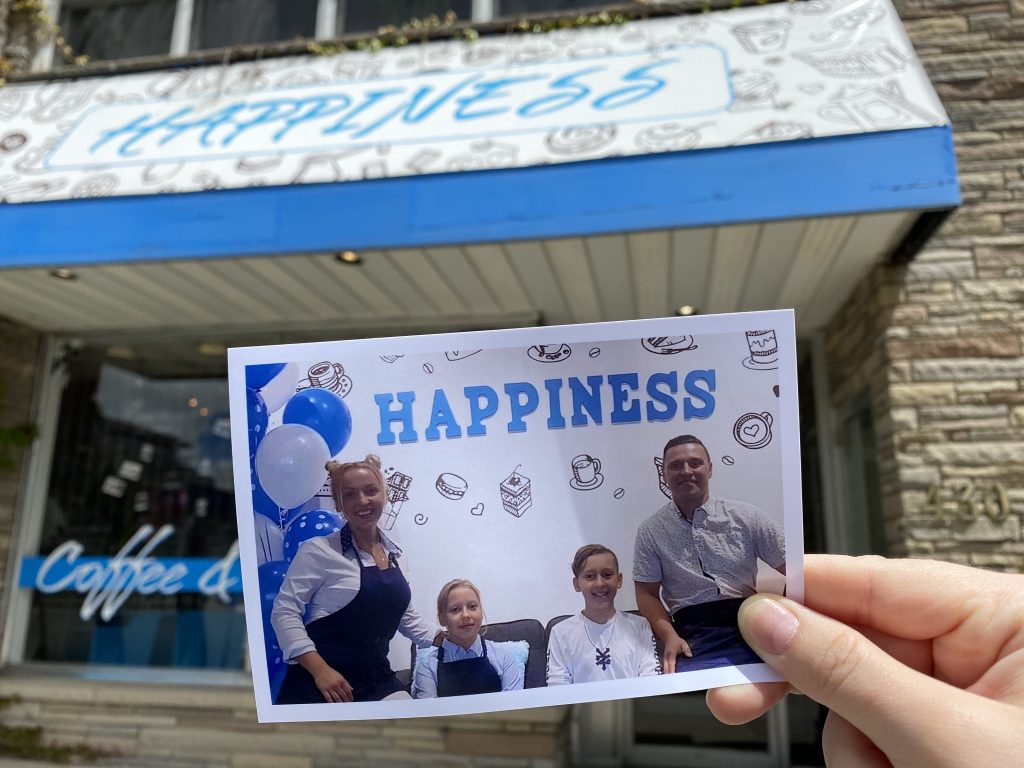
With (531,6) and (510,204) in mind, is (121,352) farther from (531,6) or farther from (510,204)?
(531,6)

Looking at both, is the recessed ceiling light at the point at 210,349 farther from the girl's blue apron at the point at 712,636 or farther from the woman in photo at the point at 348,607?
the girl's blue apron at the point at 712,636

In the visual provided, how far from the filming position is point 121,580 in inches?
174

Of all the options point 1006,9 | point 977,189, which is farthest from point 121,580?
point 1006,9

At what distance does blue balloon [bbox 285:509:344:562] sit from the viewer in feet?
3.80

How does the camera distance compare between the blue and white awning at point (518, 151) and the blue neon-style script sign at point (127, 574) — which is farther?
the blue neon-style script sign at point (127, 574)

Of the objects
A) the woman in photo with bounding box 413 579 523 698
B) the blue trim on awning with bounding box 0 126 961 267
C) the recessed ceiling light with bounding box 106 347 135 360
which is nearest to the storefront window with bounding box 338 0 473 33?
the blue trim on awning with bounding box 0 126 961 267

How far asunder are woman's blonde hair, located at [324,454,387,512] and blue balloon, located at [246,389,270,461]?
0.41 ft

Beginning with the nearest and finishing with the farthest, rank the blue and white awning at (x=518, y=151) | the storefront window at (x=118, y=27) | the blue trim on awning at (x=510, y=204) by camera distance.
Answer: the blue trim on awning at (x=510, y=204), the blue and white awning at (x=518, y=151), the storefront window at (x=118, y=27)

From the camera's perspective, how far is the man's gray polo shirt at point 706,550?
114cm

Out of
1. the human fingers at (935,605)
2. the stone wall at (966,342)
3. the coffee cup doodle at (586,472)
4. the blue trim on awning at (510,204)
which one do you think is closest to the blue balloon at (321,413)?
the coffee cup doodle at (586,472)

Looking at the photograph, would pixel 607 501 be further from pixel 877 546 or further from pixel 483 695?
pixel 877 546

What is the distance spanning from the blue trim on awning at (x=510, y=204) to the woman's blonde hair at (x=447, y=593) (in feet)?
6.73

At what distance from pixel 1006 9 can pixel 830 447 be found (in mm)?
2570

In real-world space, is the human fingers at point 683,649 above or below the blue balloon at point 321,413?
below
